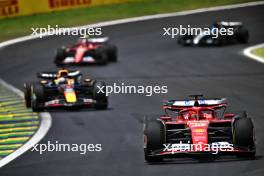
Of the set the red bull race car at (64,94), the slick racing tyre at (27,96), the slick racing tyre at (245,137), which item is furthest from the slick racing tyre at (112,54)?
the slick racing tyre at (245,137)

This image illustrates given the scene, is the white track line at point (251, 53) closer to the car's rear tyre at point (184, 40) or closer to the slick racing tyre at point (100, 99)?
the car's rear tyre at point (184, 40)

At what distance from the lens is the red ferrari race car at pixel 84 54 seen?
38.5m

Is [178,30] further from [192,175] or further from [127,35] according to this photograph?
[192,175]

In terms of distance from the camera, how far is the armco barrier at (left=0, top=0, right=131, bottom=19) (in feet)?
170

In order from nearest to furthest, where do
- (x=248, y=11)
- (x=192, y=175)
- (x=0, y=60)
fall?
(x=192, y=175)
(x=0, y=60)
(x=248, y=11)

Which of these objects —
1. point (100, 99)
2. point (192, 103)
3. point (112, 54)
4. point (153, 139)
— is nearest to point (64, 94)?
point (100, 99)

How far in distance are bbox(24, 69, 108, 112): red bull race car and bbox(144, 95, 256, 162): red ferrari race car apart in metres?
7.84

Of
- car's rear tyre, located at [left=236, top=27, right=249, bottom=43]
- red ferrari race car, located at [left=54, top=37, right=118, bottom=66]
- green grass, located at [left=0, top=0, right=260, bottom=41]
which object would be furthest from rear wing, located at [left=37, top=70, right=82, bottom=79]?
green grass, located at [left=0, top=0, right=260, bottom=41]

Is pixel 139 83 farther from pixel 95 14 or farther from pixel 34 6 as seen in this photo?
pixel 95 14

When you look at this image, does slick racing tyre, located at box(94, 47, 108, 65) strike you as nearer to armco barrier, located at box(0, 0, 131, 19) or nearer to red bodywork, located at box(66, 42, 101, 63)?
red bodywork, located at box(66, 42, 101, 63)

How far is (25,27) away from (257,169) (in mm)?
35252

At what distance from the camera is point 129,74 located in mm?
35781

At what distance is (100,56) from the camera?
3831cm

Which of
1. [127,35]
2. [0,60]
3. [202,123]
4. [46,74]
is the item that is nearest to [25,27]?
[127,35]
